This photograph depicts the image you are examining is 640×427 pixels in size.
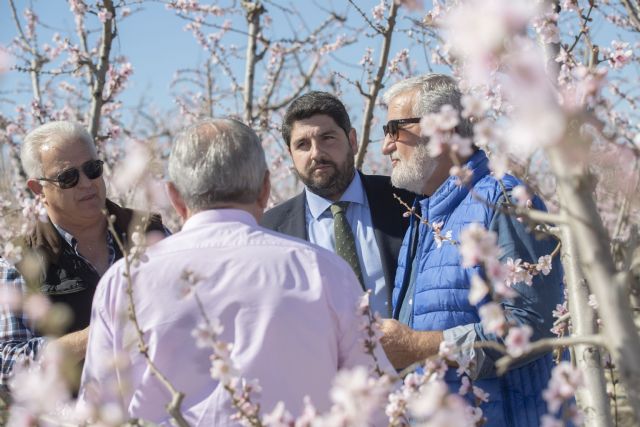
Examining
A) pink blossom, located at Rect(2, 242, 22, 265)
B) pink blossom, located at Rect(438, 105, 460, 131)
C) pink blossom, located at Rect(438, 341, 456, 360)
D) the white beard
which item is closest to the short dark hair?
the white beard

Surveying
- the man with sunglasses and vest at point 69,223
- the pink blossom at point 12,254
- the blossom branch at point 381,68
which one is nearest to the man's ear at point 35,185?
the man with sunglasses and vest at point 69,223

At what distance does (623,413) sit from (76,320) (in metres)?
4.90

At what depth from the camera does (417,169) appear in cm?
299

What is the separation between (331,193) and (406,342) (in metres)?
1.39

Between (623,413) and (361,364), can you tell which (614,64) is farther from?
(623,413)

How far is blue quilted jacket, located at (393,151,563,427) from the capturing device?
2.41 m

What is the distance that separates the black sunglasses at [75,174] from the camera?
304 centimetres

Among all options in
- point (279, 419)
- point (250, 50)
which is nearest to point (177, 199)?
point (279, 419)

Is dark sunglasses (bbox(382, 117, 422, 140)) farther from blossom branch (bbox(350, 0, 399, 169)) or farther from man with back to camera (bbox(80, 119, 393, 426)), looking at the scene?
blossom branch (bbox(350, 0, 399, 169))

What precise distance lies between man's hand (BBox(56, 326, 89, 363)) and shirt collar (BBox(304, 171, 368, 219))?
1.45 m

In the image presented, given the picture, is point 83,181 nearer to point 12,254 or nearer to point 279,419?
point 12,254

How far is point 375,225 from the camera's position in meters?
3.51

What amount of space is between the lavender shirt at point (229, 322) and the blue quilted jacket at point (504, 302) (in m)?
0.81

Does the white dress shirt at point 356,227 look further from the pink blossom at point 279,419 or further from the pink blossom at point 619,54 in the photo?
the pink blossom at point 279,419
